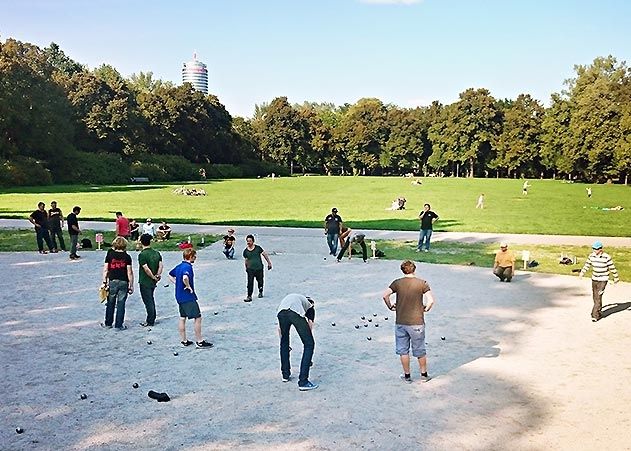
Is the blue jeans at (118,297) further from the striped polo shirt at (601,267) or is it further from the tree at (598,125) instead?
the tree at (598,125)

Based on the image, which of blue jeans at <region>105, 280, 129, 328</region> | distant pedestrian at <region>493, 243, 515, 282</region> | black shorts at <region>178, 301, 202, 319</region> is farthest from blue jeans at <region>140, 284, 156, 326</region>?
distant pedestrian at <region>493, 243, 515, 282</region>

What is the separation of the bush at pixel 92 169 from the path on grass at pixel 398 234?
42401 mm

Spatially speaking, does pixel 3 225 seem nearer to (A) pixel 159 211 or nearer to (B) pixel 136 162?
(A) pixel 159 211

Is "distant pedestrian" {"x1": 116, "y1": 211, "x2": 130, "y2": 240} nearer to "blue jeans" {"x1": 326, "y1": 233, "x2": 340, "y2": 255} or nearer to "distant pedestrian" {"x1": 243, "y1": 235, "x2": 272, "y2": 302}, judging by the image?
"blue jeans" {"x1": 326, "y1": 233, "x2": 340, "y2": 255}

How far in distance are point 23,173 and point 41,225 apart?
150 feet

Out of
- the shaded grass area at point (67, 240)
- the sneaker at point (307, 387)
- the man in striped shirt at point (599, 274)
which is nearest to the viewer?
the sneaker at point (307, 387)

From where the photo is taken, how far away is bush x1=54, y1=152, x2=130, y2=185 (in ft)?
231

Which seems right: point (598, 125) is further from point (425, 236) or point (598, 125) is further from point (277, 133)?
point (425, 236)

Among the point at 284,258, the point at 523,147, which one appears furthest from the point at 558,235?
the point at 523,147

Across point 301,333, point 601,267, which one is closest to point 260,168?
point 601,267

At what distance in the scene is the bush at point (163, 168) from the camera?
3174 inches

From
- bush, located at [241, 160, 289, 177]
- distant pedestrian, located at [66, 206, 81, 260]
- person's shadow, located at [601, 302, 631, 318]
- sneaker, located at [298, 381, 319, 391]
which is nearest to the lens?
sneaker, located at [298, 381, 319, 391]

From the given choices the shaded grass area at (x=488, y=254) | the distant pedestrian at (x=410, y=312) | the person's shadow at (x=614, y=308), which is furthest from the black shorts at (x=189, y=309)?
the shaded grass area at (x=488, y=254)

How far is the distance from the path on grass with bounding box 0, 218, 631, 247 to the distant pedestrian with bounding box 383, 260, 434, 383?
54.4 ft
